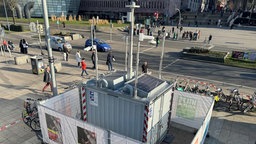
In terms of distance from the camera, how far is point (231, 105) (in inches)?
441

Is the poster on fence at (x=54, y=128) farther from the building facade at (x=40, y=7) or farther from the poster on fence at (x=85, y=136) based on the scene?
the building facade at (x=40, y=7)

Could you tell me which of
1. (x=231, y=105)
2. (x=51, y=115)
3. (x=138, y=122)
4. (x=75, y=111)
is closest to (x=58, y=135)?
(x=51, y=115)

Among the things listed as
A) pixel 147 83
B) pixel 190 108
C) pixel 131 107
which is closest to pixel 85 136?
pixel 131 107

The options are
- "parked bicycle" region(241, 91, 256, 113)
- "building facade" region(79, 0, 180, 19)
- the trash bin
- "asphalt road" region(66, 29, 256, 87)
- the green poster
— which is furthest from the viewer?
"building facade" region(79, 0, 180, 19)

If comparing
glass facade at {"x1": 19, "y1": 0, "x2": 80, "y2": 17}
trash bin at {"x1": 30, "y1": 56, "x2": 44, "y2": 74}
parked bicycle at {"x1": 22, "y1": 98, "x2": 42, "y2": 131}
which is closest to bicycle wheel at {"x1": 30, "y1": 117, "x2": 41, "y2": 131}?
parked bicycle at {"x1": 22, "y1": 98, "x2": 42, "y2": 131}

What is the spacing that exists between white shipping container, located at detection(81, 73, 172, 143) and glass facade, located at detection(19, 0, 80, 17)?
66.2 m

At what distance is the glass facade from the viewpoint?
66000mm

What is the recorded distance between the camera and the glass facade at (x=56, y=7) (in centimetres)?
6600

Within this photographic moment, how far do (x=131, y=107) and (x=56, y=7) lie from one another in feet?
238

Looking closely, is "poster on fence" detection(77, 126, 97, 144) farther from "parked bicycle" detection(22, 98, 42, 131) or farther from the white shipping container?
"parked bicycle" detection(22, 98, 42, 131)

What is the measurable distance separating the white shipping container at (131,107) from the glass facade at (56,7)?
66215 mm

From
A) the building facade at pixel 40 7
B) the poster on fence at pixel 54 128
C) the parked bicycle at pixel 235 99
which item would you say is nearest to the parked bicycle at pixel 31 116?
the poster on fence at pixel 54 128

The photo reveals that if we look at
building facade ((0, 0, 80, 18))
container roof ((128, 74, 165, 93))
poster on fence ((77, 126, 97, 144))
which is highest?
building facade ((0, 0, 80, 18))

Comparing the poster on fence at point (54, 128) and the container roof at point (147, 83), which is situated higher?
the container roof at point (147, 83)
